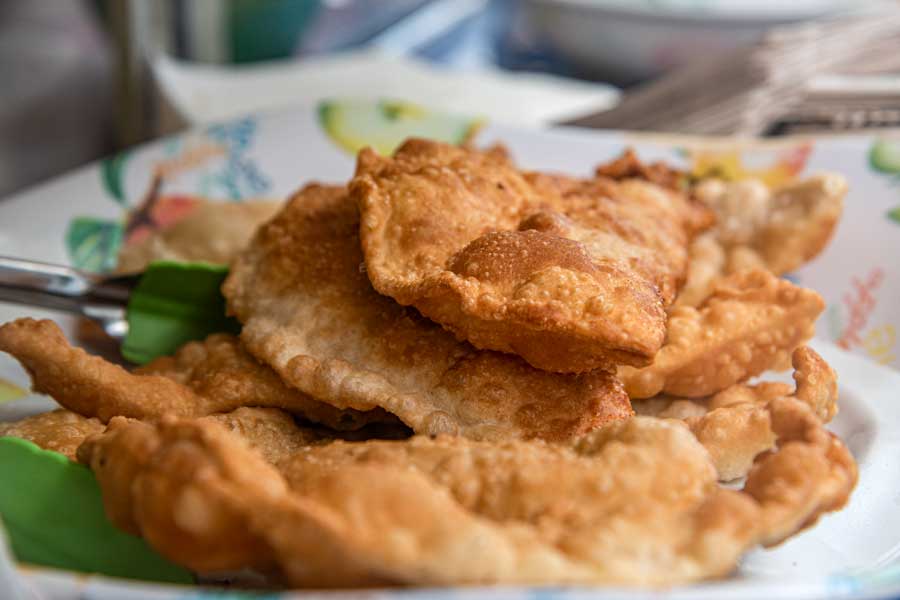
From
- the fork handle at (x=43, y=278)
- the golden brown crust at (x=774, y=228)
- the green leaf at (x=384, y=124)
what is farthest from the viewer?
the green leaf at (x=384, y=124)

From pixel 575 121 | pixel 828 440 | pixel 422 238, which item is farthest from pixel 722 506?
pixel 575 121

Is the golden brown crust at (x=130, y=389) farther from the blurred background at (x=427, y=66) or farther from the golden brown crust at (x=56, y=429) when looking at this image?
the blurred background at (x=427, y=66)

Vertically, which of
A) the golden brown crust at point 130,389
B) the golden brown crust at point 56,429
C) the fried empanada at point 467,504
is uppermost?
the fried empanada at point 467,504

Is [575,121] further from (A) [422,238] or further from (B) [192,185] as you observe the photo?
(A) [422,238]

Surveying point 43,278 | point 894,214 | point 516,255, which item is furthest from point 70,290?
point 894,214

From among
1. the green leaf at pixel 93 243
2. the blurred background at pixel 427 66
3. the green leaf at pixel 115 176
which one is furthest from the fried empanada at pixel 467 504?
the blurred background at pixel 427 66

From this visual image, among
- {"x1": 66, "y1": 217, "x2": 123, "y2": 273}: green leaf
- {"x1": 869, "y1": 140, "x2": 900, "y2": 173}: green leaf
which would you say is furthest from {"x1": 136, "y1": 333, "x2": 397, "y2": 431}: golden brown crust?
{"x1": 869, "y1": 140, "x2": 900, "y2": 173}: green leaf

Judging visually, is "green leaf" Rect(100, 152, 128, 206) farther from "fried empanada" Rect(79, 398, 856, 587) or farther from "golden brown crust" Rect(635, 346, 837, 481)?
"golden brown crust" Rect(635, 346, 837, 481)
